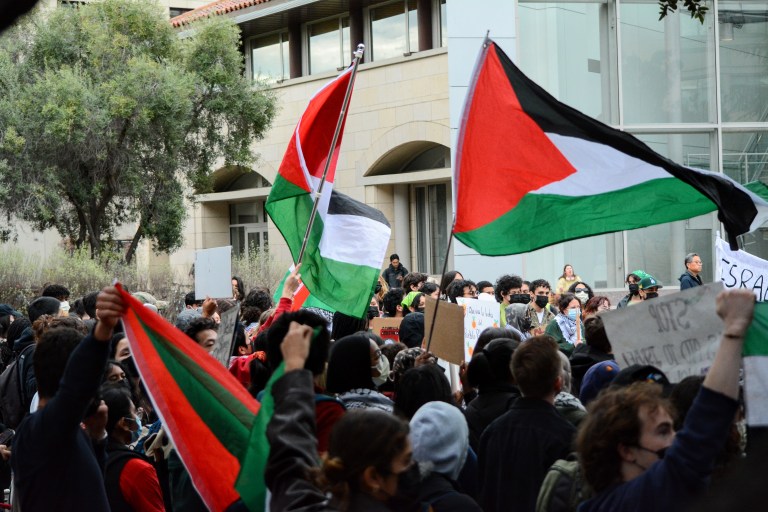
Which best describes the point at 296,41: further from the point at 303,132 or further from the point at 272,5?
the point at 303,132

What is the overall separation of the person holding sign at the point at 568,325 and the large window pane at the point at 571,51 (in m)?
11.2

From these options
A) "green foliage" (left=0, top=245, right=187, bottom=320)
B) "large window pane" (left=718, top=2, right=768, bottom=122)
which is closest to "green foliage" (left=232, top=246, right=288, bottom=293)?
"green foliage" (left=0, top=245, right=187, bottom=320)

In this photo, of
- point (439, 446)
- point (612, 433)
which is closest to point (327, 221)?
point (439, 446)

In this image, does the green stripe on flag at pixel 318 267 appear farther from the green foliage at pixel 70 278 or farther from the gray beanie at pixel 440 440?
the green foliage at pixel 70 278

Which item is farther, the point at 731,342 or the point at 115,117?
the point at 115,117

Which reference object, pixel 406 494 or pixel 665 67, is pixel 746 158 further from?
pixel 406 494

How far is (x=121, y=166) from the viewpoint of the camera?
24172 millimetres

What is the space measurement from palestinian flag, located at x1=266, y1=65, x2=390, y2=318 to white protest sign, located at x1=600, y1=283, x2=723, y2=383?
3.31 meters

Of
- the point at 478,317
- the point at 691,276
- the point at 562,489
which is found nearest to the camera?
the point at 562,489

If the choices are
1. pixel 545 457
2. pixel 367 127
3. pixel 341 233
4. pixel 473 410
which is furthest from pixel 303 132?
pixel 367 127

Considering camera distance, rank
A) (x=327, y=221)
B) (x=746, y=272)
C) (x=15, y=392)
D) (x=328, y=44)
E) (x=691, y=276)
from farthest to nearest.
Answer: (x=328, y=44), (x=691, y=276), (x=746, y=272), (x=327, y=221), (x=15, y=392)

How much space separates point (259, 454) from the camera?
3268 millimetres

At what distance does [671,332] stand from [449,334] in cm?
268

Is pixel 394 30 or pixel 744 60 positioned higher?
pixel 394 30
